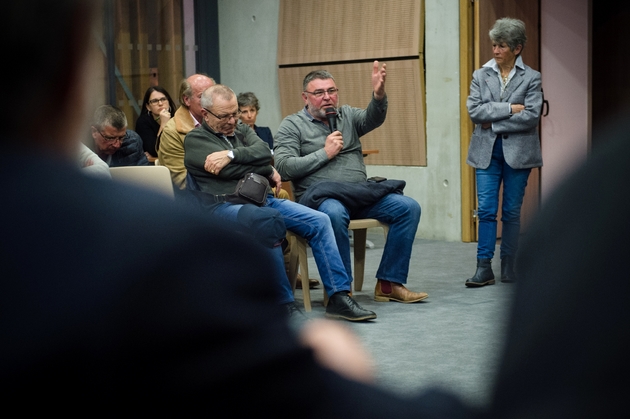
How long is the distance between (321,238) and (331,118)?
80 cm

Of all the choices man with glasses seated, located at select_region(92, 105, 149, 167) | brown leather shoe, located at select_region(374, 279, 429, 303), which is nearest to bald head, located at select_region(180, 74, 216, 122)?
man with glasses seated, located at select_region(92, 105, 149, 167)

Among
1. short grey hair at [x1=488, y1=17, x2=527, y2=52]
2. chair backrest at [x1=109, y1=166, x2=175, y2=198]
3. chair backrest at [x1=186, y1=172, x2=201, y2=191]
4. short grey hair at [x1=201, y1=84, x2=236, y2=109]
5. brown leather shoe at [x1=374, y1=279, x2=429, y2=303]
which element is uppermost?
short grey hair at [x1=488, y1=17, x2=527, y2=52]

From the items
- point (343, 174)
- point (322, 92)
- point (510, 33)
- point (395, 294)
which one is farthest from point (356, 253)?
point (510, 33)

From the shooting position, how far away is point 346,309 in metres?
4.38

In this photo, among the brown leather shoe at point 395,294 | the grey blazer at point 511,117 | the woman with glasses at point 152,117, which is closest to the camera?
the brown leather shoe at point 395,294

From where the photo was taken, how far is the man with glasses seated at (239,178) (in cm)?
440

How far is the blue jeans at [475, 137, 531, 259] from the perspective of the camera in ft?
17.0

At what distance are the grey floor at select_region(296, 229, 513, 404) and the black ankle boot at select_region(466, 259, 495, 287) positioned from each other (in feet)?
0.16

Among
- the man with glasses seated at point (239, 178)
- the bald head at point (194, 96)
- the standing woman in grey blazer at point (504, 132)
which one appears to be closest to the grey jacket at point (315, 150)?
the man with glasses seated at point (239, 178)

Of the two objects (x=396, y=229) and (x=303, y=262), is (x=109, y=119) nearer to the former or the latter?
(x=303, y=262)

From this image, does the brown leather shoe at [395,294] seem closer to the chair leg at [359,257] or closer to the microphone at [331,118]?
the chair leg at [359,257]

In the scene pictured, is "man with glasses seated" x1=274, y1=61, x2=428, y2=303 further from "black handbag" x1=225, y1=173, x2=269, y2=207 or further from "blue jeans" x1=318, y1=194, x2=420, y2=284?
"black handbag" x1=225, y1=173, x2=269, y2=207

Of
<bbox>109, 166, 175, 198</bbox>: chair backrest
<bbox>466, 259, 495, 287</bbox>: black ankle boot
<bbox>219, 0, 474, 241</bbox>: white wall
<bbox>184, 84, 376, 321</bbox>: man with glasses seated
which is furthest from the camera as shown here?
<bbox>219, 0, 474, 241</bbox>: white wall

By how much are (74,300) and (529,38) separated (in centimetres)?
695
